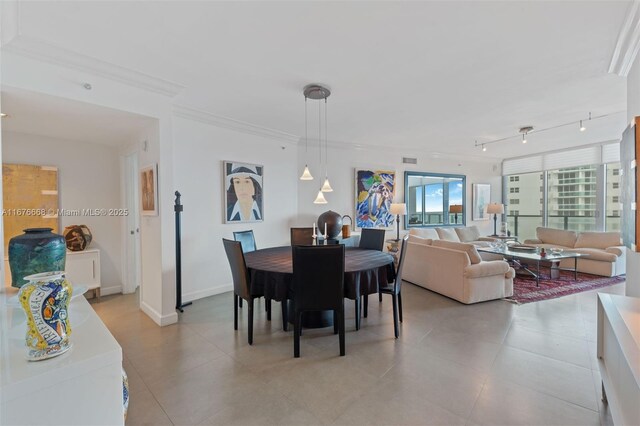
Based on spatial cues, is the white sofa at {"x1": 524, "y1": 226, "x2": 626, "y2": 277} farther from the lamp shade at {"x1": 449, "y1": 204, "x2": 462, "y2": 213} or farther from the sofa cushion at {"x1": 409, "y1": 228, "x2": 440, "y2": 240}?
the sofa cushion at {"x1": 409, "y1": 228, "x2": 440, "y2": 240}

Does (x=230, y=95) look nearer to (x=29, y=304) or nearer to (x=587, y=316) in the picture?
(x=29, y=304)

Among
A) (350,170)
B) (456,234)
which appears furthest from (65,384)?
(456,234)

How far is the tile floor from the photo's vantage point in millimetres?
1837

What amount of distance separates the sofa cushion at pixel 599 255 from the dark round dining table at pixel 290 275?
15.2ft

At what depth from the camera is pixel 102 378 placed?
0.92 metres

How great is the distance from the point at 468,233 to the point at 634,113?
Result: 197 inches

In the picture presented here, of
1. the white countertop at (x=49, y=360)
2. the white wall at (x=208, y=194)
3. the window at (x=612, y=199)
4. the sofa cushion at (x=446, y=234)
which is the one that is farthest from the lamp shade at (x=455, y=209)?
the white countertop at (x=49, y=360)

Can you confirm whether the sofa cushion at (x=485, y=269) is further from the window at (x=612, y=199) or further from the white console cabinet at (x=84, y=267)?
the white console cabinet at (x=84, y=267)

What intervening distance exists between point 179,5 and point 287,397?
2.82 meters

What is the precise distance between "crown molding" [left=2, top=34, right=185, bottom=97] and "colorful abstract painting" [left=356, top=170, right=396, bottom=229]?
4061 mm

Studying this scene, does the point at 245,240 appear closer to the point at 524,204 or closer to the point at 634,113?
the point at 634,113

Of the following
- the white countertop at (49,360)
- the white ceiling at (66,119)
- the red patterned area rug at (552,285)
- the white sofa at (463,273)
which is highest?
the white ceiling at (66,119)

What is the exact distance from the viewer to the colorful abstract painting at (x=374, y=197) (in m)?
6.20

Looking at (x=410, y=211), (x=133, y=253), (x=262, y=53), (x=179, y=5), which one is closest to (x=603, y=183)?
(x=410, y=211)
